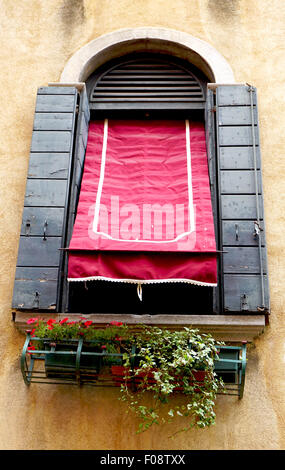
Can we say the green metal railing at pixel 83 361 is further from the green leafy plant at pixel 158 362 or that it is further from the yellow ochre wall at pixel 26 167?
the yellow ochre wall at pixel 26 167

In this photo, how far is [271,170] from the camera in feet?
19.2

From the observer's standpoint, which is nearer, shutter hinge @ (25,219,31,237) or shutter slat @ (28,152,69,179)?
shutter hinge @ (25,219,31,237)

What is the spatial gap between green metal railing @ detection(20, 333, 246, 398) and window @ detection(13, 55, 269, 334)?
472mm

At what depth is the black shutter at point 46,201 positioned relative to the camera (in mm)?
5109

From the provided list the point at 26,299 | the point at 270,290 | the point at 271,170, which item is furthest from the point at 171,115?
the point at 26,299

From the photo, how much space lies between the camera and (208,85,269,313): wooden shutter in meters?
5.05

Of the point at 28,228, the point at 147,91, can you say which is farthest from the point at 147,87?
the point at 28,228

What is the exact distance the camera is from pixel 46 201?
216 inches

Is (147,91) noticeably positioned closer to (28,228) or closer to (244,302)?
(28,228)

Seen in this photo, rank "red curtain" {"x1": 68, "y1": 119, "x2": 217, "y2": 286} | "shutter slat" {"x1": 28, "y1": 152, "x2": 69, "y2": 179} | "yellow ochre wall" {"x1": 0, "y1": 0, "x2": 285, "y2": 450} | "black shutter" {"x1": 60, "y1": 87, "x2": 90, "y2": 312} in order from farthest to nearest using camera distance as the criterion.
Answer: "shutter slat" {"x1": 28, "y1": 152, "x2": 69, "y2": 179}
"black shutter" {"x1": 60, "y1": 87, "x2": 90, "y2": 312}
"red curtain" {"x1": 68, "y1": 119, "x2": 217, "y2": 286}
"yellow ochre wall" {"x1": 0, "y1": 0, "x2": 285, "y2": 450}

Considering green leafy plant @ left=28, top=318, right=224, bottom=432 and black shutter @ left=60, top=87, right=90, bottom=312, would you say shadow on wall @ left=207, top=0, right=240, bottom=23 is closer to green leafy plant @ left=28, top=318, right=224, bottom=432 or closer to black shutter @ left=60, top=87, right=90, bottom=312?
black shutter @ left=60, top=87, right=90, bottom=312

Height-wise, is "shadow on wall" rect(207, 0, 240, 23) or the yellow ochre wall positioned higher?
"shadow on wall" rect(207, 0, 240, 23)

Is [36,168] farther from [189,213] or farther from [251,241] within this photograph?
[251,241]

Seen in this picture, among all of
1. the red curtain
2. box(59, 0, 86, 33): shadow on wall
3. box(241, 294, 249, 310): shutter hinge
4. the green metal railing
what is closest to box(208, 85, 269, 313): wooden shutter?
box(241, 294, 249, 310): shutter hinge
